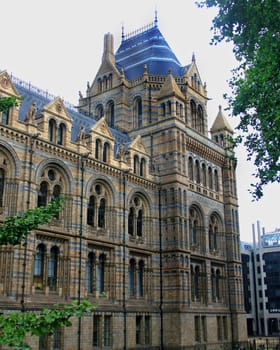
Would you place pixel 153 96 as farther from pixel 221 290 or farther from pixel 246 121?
pixel 246 121

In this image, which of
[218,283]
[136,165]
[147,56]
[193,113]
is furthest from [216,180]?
[147,56]

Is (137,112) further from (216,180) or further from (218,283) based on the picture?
(218,283)

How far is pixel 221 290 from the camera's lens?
156 ft

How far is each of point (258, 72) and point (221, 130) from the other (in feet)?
97.9

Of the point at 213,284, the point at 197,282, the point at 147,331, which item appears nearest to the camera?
the point at 147,331

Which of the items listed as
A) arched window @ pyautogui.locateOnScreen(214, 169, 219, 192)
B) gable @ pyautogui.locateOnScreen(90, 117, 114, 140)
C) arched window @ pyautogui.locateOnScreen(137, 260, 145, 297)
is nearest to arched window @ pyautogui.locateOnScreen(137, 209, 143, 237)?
arched window @ pyautogui.locateOnScreen(137, 260, 145, 297)

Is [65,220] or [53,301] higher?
[65,220]

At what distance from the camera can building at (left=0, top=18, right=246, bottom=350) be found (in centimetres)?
3178

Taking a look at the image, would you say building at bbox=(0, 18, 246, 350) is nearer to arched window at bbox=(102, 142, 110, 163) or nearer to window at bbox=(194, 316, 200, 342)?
window at bbox=(194, 316, 200, 342)

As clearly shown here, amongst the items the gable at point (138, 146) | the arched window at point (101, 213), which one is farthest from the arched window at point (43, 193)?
the gable at point (138, 146)

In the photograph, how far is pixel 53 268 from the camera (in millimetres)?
32875

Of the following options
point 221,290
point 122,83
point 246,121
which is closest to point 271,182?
point 246,121

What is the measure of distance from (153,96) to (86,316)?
2496 centimetres

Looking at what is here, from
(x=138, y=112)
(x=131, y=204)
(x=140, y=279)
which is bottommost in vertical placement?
(x=140, y=279)
